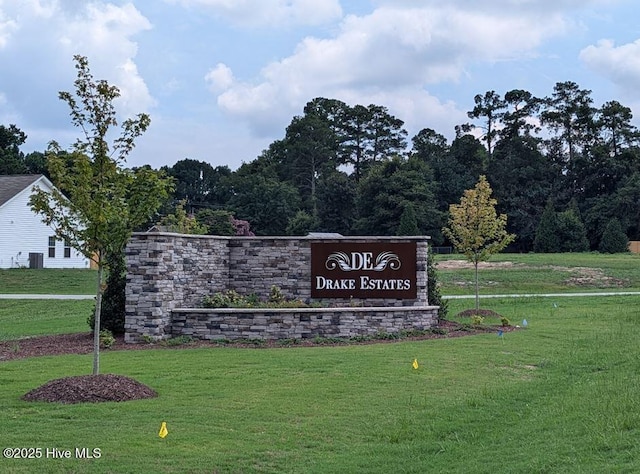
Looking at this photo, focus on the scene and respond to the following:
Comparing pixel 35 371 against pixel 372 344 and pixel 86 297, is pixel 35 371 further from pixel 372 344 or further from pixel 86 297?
pixel 86 297

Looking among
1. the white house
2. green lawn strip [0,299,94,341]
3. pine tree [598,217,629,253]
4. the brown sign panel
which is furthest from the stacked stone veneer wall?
pine tree [598,217,629,253]

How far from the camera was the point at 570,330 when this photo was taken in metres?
18.3

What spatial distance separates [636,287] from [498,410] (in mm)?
29826

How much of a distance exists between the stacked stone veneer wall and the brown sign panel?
0.16 meters

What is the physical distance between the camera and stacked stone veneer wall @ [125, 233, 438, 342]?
1658cm

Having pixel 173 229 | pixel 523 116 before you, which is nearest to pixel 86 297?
pixel 173 229

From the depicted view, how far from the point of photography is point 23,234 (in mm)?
46594

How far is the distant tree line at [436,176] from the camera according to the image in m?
68.9

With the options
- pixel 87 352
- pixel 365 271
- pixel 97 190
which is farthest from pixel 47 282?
pixel 97 190

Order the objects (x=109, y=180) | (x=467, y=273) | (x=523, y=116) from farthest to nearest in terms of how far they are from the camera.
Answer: (x=523, y=116), (x=467, y=273), (x=109, y=180)

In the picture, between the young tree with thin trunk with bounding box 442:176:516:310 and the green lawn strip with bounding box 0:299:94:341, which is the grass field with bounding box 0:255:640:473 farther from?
the young tree with thin trunk with bounding box 442:176:516:310

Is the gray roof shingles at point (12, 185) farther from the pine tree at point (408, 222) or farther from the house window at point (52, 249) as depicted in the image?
the pine tree at point (408, 222)

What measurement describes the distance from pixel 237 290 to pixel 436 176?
62.6 meters

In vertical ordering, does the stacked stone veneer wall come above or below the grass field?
above
